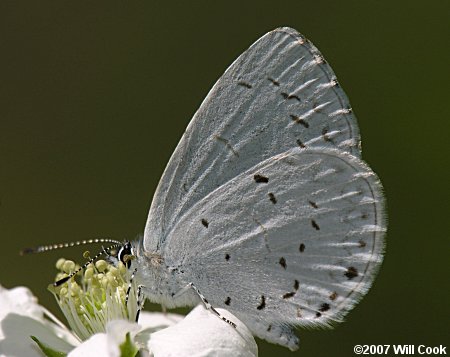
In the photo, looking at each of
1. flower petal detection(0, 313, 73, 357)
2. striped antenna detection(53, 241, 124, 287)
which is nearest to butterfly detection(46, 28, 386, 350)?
striped antenna detection(53, 241, 124, 287)

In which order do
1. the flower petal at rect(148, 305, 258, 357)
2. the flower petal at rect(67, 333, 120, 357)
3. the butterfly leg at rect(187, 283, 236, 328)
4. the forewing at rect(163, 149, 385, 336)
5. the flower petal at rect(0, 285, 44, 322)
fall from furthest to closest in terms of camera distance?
1. the flower petal at rect(0, 285, 44, 322)
2. the forewing at rect(163, 149, 385, 336)
3. the butterfly leg at rect(187, 283, 236, 328)
4. the flower petal at rect(148, 305, 258, 357)
5. the flower petal at rect(67, 333, 120, 357)

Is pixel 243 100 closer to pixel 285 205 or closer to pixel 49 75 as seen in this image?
pixel 285 205

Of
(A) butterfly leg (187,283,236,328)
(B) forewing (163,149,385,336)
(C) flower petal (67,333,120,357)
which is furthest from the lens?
(B) forewing (163,149,385,336)

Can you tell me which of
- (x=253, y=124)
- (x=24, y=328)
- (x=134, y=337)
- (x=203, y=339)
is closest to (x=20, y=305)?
(x=24, y=328)

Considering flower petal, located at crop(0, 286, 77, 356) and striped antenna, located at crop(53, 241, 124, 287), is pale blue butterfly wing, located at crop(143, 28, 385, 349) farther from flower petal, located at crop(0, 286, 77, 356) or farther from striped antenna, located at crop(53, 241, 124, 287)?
flower petal, located at crop(0, 286, 77, 356)

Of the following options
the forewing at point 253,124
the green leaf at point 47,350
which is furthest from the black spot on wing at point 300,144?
the green leaf at point 47,350

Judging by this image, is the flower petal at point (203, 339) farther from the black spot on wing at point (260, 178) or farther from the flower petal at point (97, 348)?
the black spot on wing at point (260, 178)

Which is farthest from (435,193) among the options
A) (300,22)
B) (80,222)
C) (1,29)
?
(1,29)

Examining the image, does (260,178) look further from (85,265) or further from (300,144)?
(85,265)
